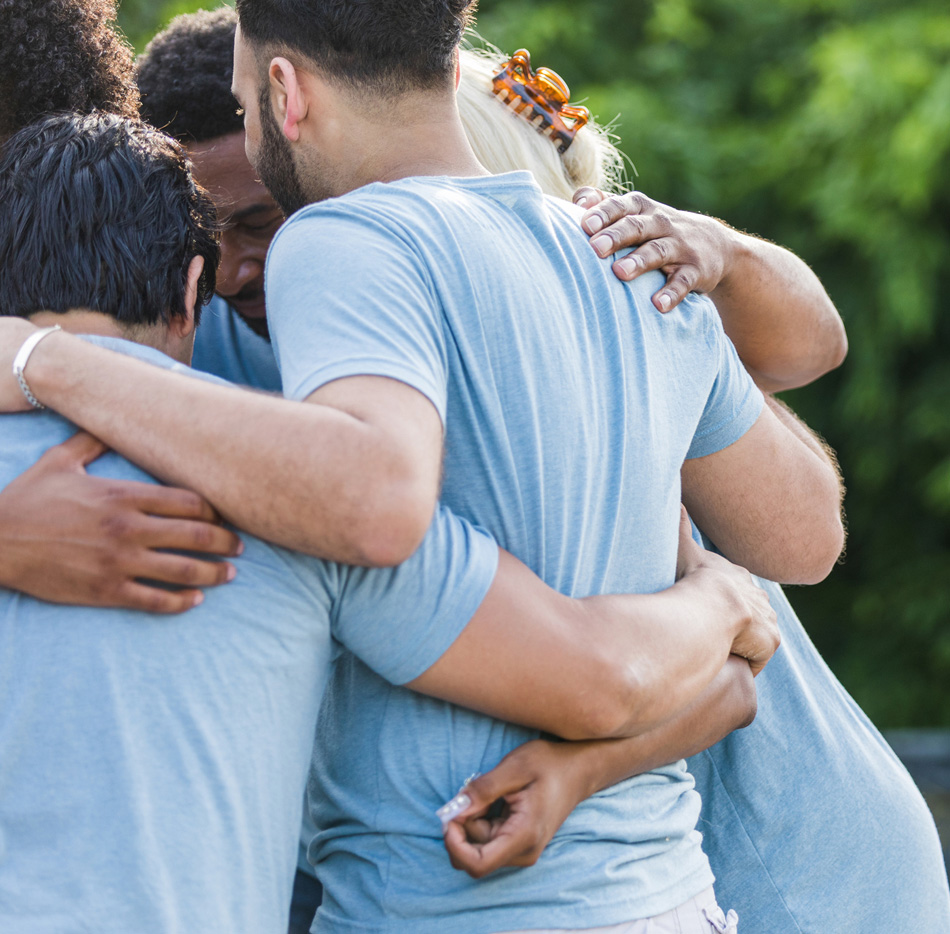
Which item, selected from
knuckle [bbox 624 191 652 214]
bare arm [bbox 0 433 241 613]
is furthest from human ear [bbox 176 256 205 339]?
knuckle [bbox 624 191 652 214]

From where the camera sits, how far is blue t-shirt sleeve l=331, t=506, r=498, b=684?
134 centimetres

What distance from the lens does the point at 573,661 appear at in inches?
54.9

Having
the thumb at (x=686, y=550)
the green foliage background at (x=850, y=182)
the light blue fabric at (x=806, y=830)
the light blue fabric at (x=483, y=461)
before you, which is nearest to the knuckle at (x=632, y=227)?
the light blue fabric at (x=483, y=461)

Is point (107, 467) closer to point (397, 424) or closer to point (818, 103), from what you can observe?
point (397, 424)

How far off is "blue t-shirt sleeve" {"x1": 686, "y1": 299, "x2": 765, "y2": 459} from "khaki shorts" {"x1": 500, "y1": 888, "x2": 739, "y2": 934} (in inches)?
26.8

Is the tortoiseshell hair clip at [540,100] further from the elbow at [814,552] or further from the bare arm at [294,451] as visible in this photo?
the bare arm at [294,451]

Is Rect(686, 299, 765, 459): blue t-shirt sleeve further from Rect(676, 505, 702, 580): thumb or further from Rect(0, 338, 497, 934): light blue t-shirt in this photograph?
Rect(0, 338, 497, 934): light blue t-shirt

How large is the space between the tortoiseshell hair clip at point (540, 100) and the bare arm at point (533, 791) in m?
1.33

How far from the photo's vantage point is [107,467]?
1.37 meters

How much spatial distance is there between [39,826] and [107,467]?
0.41 meters

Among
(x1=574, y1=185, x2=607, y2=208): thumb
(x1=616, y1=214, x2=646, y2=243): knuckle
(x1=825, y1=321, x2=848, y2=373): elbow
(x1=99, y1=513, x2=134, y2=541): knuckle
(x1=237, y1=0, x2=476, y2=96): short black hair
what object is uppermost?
(x1=237, y1=0, x2=476, y2=96): short black hair

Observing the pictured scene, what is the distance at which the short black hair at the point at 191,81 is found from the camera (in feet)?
8.74

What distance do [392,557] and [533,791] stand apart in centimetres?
37

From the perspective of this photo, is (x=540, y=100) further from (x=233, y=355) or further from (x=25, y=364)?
(x=25, y=364)
